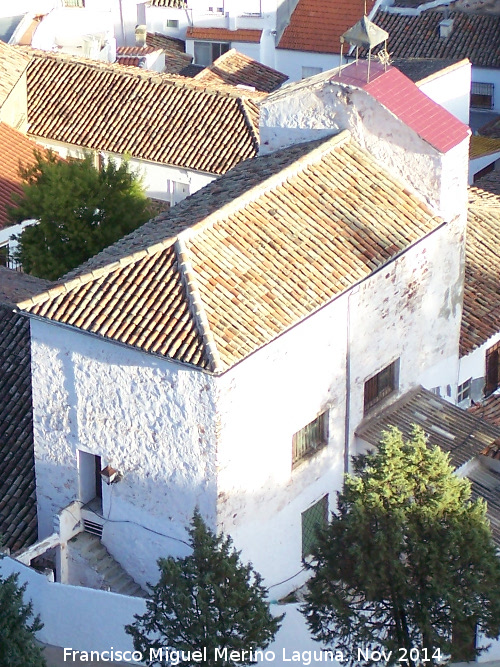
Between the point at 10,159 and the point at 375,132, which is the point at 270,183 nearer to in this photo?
the point at 375,132

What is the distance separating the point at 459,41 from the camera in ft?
184

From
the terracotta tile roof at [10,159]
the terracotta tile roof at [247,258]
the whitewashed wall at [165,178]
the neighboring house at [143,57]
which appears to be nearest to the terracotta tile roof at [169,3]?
the neighboring house at [143,57]

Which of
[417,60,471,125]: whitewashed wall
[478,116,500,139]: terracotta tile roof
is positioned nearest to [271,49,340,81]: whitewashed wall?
[478,116,500,139]: terracotta tile roof

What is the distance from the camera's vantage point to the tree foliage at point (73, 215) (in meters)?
37.4

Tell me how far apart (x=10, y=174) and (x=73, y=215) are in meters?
7.72

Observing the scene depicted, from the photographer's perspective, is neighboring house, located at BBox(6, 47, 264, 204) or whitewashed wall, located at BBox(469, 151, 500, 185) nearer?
neighboring house, located at BBox(6, 47, 264, 204)

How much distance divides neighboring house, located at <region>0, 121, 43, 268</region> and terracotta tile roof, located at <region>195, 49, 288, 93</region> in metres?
8.06

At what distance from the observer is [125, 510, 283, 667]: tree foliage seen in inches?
944

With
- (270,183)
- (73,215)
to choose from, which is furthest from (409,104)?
(73,215)

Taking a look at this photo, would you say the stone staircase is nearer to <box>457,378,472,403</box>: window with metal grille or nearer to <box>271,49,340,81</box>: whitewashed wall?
<box>457,378,472,403</box>: window with metal grille

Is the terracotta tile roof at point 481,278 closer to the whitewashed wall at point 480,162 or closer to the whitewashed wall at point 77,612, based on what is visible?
the whitewashed wall at point 480,162

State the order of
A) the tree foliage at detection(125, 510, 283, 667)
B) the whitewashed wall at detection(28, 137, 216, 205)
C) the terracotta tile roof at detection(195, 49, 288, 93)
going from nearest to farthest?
the tree foliage at detection(125, 510, 283, 667) < the whitewashed wall at detection(28, 137, 216, 205) < the terracotta tile roof at detection(195, 49, 288, 93)

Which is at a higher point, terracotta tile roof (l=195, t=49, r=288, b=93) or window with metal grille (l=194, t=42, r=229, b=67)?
window with metal grille (l=194, t=42, r=229, b=67)

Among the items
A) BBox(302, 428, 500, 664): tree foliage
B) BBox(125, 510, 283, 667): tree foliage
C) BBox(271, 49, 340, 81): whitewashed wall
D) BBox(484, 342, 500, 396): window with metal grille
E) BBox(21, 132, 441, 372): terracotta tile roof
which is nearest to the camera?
BBox(125, 510, 283, 667): tree foliage
